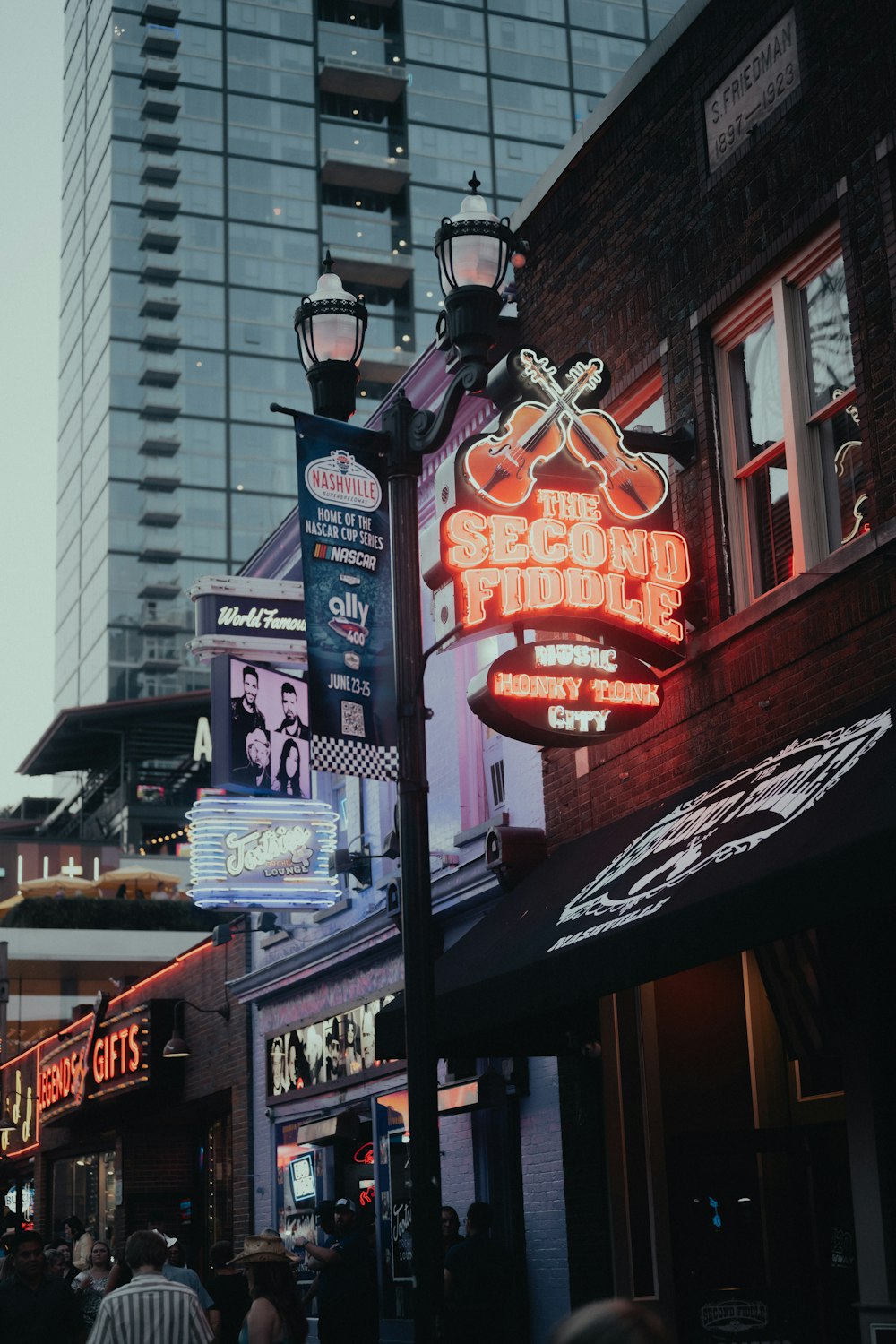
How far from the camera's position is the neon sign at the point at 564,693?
10.4 metres

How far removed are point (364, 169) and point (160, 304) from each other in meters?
13.0

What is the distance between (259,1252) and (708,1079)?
152 inches

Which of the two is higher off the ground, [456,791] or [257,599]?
[257,599]

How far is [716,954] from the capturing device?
8195 mm

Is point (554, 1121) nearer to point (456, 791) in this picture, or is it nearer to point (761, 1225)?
point (761, 1225)

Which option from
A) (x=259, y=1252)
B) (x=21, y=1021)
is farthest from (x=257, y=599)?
(x=21, y=1021)

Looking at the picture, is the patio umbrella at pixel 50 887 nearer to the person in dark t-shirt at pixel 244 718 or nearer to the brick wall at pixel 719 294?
the person in dark t-shirt at pixel 244 718

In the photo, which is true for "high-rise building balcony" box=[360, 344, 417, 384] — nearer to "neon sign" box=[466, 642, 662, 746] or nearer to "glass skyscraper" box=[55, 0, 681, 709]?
"glass skyscraper" box=[55, 0, 681, 709]

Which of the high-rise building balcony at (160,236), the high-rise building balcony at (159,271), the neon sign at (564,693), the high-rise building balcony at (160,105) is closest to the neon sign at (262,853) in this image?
the neon sign at (564,693)

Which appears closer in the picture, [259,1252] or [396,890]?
[259,1252]

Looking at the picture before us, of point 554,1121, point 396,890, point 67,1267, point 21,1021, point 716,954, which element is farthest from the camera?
point 21,1021

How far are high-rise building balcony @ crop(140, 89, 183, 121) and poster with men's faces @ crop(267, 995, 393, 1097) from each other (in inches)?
3118

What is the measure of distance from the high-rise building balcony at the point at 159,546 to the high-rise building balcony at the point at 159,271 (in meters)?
13.2

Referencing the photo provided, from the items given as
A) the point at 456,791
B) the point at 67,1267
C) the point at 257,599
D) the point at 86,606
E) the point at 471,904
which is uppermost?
the point at 86,606
